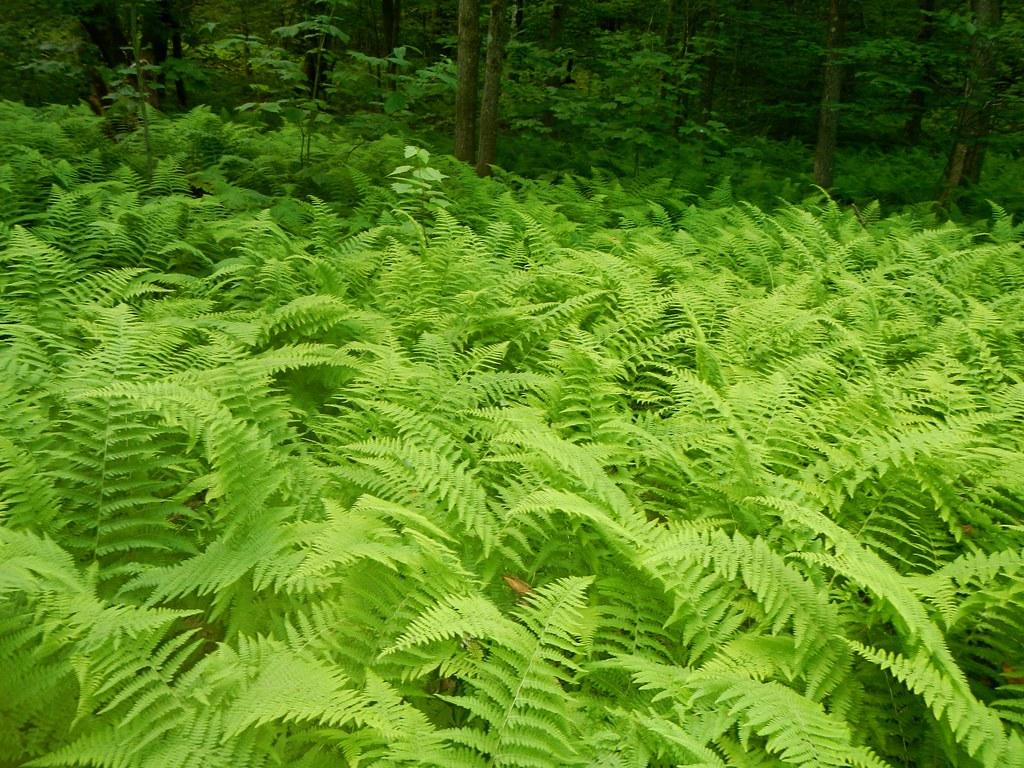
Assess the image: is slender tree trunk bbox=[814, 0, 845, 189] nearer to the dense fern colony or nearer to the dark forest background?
the dark forest background

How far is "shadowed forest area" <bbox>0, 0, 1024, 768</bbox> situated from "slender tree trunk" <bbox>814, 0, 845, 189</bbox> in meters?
2.26

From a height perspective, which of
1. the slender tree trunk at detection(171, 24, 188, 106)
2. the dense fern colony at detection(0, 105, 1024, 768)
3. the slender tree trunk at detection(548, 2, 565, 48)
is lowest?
the dense fern colony at detection(0, 105, 1024, 768)

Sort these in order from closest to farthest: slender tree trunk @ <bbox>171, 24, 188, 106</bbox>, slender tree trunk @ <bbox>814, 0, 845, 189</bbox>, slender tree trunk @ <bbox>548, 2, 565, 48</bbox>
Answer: slender tree trunk @ <bbox>814, 0, 845, 189</bbox> < slender tree trunk @ <bbox>171, 24, 188, 106</bbox> < slender tree trunk @ <bbox>548, 2, 565, 48</bbox>

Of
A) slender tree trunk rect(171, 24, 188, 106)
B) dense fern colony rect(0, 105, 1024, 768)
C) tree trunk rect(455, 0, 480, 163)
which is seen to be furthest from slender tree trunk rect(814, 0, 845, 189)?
slender tree trunk rect(171, 24, 188, 106)

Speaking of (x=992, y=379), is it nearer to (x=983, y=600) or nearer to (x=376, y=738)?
(x=983, y=600)

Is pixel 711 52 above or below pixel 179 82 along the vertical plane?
above

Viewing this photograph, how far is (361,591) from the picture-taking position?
7.65 ft

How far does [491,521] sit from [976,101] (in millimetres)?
8205

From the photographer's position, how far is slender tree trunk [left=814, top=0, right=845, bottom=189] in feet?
28.8

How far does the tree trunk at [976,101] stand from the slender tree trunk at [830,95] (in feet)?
4.71

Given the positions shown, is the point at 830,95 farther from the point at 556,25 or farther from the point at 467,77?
the point at 556,25

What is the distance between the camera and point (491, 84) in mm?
8000

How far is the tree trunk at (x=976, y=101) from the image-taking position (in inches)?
296

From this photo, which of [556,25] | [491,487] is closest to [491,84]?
[556,25]
